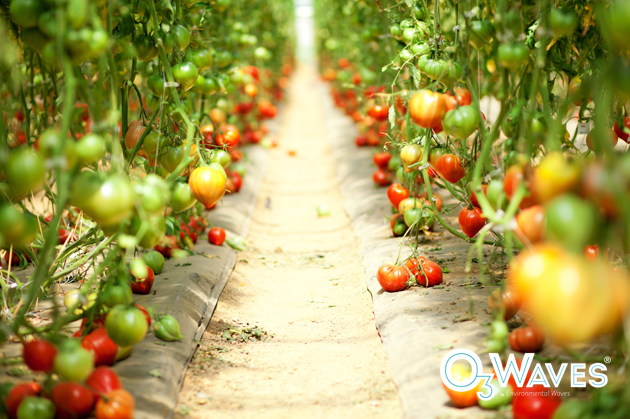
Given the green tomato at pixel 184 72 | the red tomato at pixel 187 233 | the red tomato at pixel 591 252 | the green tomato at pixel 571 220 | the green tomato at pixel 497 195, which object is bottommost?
the green tomato at pixel 571 220

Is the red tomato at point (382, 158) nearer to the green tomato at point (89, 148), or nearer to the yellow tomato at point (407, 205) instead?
the yellow tomato at point (407, 205)

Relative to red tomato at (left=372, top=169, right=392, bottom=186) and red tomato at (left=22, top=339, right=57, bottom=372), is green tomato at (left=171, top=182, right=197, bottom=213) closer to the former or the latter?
red tomato at (left=22, top=339, right=57, bottom=372)

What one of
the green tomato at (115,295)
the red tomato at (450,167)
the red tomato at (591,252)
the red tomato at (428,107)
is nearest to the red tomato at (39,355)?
the green tomato at (115,295)

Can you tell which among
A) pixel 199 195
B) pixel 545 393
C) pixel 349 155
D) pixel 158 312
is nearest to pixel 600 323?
pixel 545 393

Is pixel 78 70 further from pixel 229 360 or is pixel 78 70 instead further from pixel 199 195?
pixel 229 360

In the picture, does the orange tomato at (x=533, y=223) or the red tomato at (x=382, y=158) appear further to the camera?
the red tomato at (x=382, y=158)

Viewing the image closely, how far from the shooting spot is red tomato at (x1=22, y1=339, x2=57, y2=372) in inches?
60.0

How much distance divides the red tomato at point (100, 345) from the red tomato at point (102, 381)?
0.56 ft

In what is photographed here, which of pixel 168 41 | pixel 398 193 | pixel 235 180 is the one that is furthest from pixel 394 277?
pixel 235 180

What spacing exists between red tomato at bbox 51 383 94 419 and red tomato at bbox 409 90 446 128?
4.55ft

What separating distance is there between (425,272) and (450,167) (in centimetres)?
56

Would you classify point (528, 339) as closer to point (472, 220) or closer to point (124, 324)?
point (472, 220)

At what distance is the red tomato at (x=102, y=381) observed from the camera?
1577 millimetres

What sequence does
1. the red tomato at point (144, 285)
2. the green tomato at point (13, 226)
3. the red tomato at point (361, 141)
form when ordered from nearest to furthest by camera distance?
1. the green tomato at point (13, 226)
2. the red tomato at point (144, 285)
3. the red tomato at point (361, 141)
